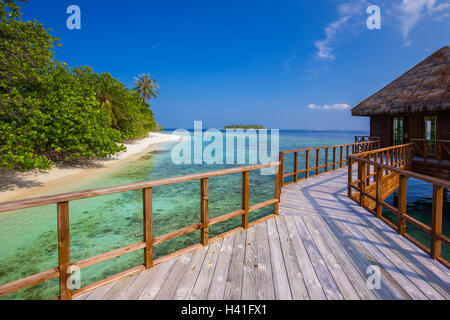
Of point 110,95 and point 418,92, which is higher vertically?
point 110,95

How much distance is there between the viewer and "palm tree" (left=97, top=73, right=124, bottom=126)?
23.1m

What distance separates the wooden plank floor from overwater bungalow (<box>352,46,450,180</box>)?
8626 mm

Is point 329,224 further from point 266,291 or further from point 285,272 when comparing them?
point 266,291

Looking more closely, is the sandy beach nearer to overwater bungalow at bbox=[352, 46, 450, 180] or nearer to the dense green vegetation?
the dense green vegetation

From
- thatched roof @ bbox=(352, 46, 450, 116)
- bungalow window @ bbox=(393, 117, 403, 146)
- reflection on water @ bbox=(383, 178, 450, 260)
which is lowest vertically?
reflection on water @ bbox=(383, 178, 450, 260)

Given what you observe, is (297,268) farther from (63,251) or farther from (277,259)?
(63,251)

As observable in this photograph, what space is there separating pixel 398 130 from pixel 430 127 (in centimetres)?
146

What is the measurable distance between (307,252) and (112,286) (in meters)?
2.31

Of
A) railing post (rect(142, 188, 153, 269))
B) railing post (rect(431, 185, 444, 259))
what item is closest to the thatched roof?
railing post (rect(431, 185, 444, 259))

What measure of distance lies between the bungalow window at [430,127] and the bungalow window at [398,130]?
3.68 ft

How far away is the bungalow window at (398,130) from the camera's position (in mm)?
13234

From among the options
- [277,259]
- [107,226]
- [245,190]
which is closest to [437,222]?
[277,259]

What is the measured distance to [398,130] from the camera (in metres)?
13.4
